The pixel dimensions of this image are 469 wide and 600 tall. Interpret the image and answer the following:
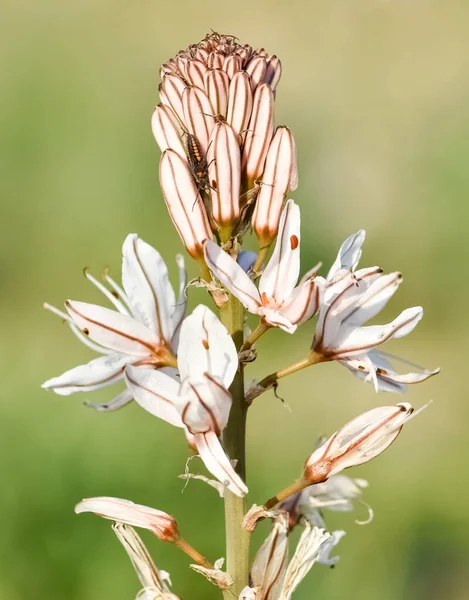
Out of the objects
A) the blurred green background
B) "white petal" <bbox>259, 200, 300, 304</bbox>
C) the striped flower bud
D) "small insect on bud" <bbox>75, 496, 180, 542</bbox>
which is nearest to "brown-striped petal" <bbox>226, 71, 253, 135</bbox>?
the striped flower bud

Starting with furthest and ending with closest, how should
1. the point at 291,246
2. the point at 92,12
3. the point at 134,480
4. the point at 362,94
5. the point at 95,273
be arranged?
1. the point at 92,12
2. the point at 362,94
3. the point at 95,273
4. the point at 134,480
5. the point at 291,246

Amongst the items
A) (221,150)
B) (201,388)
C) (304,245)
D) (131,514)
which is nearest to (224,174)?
(221,150)

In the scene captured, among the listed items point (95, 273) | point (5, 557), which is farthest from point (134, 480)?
→ point (95, 273)

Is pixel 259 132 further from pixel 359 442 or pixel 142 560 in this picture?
pixel 142 560

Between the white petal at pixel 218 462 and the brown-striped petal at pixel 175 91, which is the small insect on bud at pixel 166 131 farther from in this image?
the white petal at pixel 218 462

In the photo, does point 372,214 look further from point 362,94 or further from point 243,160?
point 243,160

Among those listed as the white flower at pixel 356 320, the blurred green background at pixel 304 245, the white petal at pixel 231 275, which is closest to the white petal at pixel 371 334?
the white flower at pixel 356 320

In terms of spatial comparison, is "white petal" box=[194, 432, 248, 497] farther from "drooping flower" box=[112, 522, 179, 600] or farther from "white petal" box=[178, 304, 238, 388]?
"drooping flower" box=[112, 522, 179, 600]
